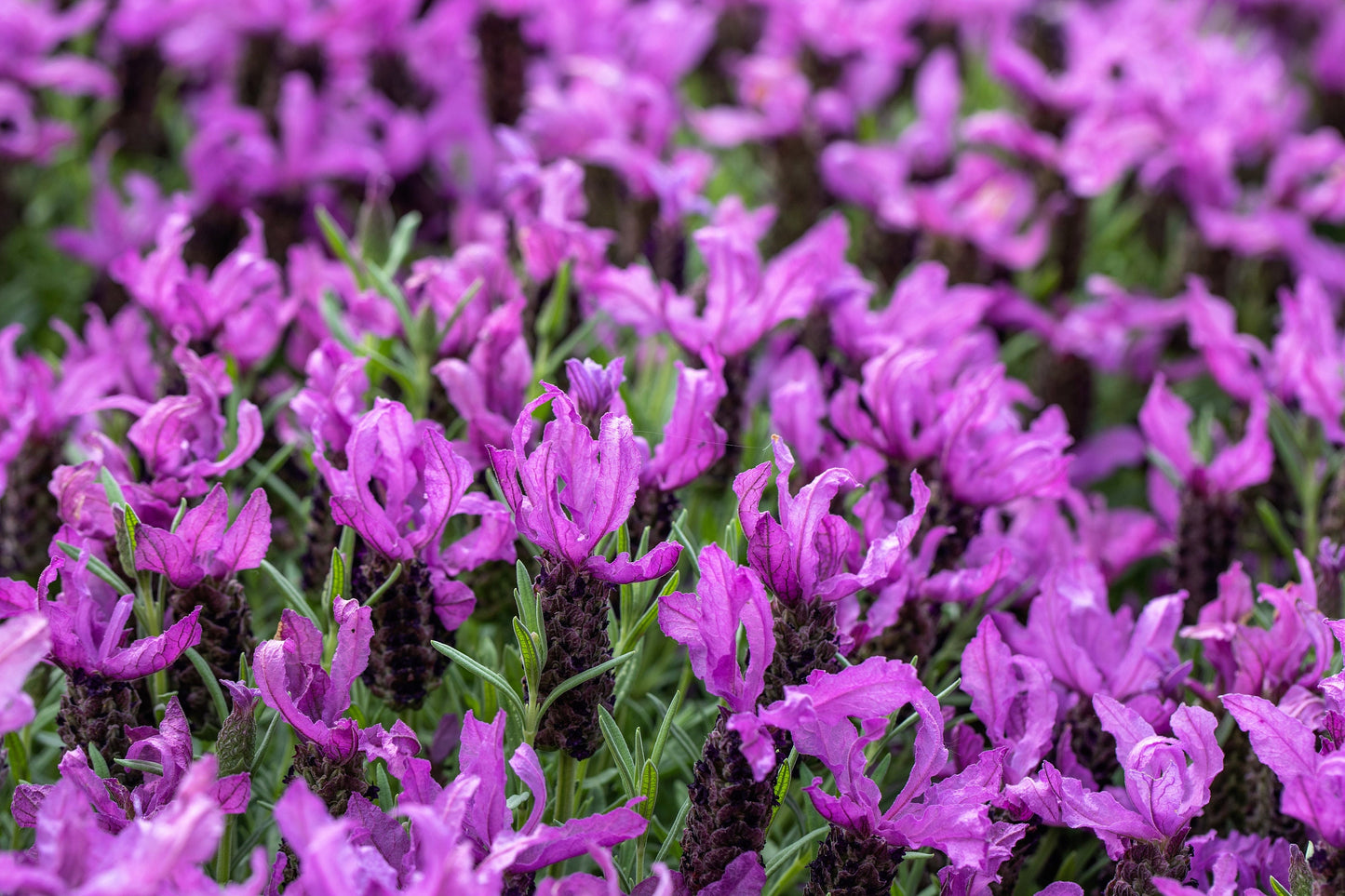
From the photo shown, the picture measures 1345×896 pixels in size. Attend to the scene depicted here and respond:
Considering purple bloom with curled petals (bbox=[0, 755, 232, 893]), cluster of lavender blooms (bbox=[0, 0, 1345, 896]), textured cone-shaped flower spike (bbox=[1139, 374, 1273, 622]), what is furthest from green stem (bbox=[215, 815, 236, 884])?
textured cone-shaped flower spike (bbox=[1139, 374, 1273, 622])

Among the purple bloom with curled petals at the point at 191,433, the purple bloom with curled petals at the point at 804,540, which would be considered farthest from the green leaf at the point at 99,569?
the purple bloom with curled petals at the point at 804,540

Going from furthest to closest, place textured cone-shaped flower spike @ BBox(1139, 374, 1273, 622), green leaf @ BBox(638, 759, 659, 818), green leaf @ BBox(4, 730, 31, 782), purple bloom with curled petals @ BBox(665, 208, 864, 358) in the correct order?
textured cone-shaped flower spike @ BBox(1139, 374, 1273, 622) < purple bloom with curled petals @ BBox(665, 208, 864, 358) < green leaf @ BBox(4, 730, 31, 782) < green leaf @ BBox(638, 759, 659, 818)

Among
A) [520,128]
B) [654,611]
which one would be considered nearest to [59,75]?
[520,128]

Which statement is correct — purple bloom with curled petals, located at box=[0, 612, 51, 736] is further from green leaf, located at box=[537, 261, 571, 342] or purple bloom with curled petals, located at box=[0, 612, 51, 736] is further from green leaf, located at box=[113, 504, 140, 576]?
green leaf, located at box=[537, 261, 571, 342]

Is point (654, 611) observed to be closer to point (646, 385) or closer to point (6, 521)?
point (646, 385)

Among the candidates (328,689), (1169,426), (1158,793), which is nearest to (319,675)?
(328,689)

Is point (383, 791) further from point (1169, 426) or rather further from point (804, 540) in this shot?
point (1169, 426)

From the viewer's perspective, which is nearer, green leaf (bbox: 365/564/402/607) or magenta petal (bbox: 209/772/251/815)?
magenta petal (bbox: 209/772/251/815)
